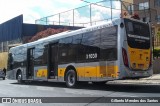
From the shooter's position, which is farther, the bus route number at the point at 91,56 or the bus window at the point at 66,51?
the bus window at the point at 66,51

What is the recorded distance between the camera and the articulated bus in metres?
15.6

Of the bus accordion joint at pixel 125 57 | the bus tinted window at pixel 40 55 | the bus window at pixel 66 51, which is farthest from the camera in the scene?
the bus tinted window at pixel 40 55

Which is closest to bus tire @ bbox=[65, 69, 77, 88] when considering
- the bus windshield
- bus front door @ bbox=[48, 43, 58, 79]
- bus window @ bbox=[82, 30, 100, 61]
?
bus front door @ bbox=[48, 43, 58, 79]

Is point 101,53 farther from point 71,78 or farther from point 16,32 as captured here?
point 16,32

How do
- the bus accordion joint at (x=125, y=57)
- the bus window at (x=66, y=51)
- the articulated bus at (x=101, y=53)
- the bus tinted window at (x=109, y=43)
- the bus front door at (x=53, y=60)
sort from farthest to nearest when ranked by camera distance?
the bus front door at (x=53, y=60)
the bus window at (x=66, y=51)
the bus tinted window at (x=109, y=43)
the articulated bus at (x=101, y=53)
the bus accordion joint at (x=125, y=57)

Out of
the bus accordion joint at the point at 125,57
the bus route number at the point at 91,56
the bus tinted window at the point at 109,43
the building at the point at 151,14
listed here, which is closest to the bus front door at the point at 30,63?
the bus route number at the point at 91,56

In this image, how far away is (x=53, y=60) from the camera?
21.0m

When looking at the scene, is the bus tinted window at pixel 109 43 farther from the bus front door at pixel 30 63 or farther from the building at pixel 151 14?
the bus front door at pixel 30 63

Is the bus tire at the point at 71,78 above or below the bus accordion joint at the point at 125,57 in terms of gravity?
below

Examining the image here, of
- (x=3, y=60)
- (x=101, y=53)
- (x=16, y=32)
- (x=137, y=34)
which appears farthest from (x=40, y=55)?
(x=3, y=60)

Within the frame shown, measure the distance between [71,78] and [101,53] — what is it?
11.0ft

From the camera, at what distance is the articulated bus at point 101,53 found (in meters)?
15.6

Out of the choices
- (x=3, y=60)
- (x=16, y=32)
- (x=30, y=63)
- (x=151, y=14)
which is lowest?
(x=30, y=63)

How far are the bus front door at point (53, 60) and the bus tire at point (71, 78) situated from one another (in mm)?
1495
